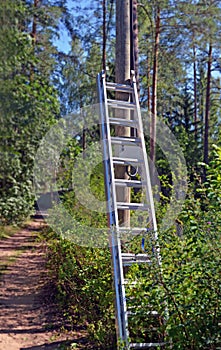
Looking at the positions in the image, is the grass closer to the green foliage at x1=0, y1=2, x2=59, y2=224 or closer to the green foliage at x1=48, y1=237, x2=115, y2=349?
the green foliage at x1=0, y1=2, x2=59, y2=224

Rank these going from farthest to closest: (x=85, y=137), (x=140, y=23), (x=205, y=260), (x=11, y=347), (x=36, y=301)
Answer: (x=85, y=137)
(x=140, y=23)
(x=36, y=301)
(x=11, y=347)
(x=205, y=260)

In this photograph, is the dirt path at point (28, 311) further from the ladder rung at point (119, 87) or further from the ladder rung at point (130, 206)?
the ladder rung at point (119, 87)

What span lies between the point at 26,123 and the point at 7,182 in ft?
5.39

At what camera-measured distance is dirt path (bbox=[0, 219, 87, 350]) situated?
385cm

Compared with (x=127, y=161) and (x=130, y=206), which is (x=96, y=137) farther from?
(x=130, y=206)

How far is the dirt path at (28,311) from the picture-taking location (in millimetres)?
3847

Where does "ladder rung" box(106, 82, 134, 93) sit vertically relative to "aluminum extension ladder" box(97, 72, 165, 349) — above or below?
above

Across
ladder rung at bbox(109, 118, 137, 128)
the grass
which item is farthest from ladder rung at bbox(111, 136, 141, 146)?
the grass

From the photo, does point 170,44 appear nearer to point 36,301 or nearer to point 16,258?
point 16,258

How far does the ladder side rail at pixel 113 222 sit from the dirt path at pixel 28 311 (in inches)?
33.4

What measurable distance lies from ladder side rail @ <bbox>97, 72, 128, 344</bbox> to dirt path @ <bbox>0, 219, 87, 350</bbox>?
0.85 m

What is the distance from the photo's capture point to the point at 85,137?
1688 centimetres

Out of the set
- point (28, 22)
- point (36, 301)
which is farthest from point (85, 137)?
point (36, 301)

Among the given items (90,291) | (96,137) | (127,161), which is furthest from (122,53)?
(96,137)
